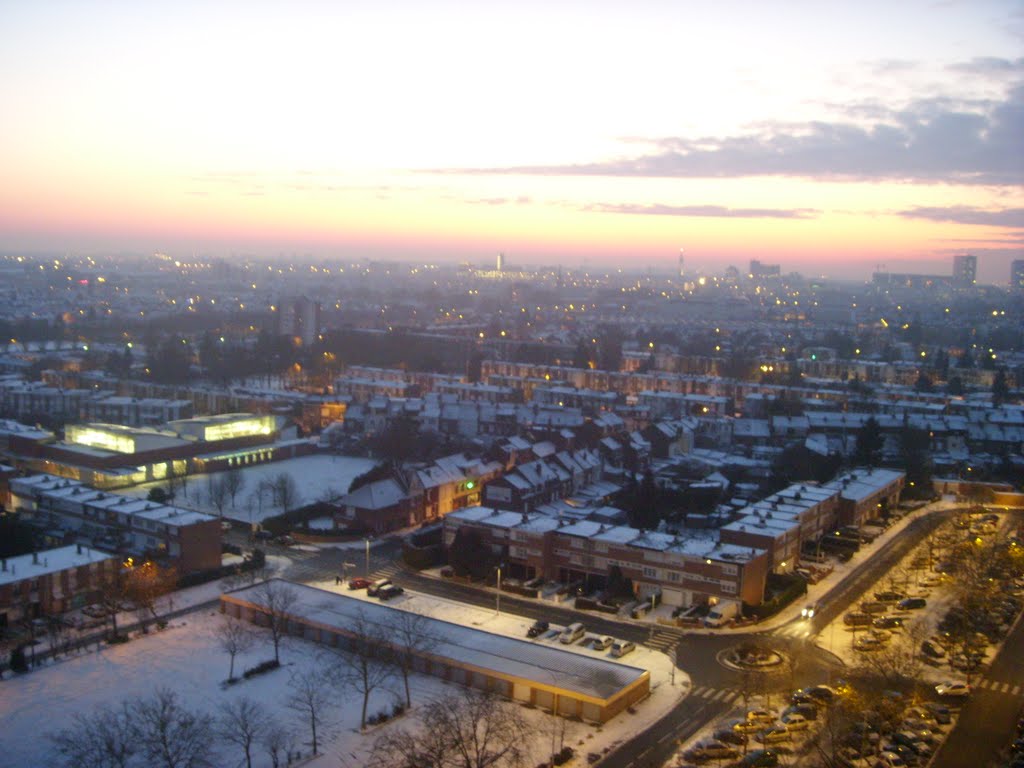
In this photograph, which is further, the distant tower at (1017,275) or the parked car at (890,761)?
the distant tower at (1017,275)

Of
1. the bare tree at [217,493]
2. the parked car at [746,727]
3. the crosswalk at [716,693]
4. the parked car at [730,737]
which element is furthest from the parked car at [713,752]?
the bare tree at [217,493]

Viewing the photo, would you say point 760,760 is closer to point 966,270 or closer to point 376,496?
point 376,496

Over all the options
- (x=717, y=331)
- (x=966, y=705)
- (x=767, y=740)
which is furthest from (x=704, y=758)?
(x=717, y=331)

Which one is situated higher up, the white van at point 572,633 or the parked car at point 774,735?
the parked car at point 774,735

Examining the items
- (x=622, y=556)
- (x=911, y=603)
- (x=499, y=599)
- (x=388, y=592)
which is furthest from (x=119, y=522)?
(x=911, y=603)

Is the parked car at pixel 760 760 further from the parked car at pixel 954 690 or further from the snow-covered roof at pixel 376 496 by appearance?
the snow-covered roof at pixel 376 496

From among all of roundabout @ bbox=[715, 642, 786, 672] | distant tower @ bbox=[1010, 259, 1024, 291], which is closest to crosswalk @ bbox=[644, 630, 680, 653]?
roundabout @ bbox=[715, 642, 786, 672]
